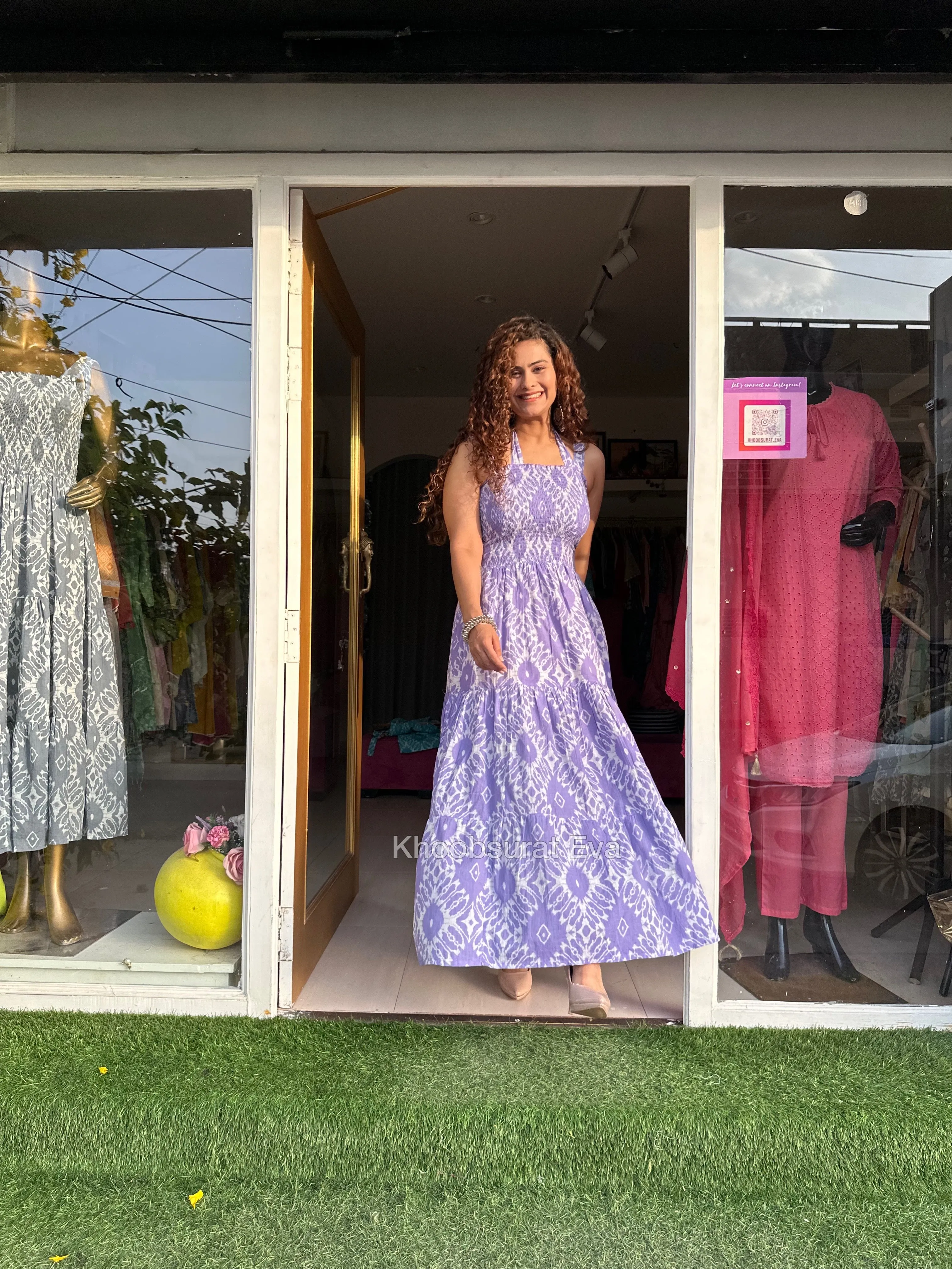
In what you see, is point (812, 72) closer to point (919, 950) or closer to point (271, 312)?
point (271, 312)

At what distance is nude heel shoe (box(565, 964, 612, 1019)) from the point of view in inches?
89.1

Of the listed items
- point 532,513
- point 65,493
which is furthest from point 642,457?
point 65,493

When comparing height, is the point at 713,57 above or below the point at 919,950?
above

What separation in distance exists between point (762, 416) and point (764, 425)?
2cm

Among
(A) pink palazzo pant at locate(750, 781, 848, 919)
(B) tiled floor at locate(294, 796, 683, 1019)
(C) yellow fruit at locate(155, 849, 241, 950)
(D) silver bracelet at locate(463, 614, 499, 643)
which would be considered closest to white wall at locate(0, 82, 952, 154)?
(D) silver bracelet at locate(463, 614, 499, 643)

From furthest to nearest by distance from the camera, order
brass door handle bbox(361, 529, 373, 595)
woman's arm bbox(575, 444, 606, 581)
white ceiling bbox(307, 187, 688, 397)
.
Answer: white ceiling bbox(307, 187, 688, 397) < brass door handle bbox(361, 529, 373, 595) < woman's arm bbox(575, 444, 606, 581)

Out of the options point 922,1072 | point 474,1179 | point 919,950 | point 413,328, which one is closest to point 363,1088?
point 474,1179

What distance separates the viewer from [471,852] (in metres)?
2.32

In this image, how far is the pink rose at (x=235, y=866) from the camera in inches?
95.8

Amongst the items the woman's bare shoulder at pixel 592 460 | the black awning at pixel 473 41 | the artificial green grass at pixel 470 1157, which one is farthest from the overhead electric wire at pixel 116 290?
the artificial green grass at pixel 470 1157

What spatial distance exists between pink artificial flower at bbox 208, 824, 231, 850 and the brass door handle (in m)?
1.03

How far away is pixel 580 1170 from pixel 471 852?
0.76 metres

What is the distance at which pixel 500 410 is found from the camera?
7.89 ft

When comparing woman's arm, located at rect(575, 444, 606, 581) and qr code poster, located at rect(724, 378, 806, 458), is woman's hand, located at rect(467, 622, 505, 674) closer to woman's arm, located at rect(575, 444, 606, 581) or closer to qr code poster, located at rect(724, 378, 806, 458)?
woman's arm, located at rect(575, 444, 606, 581)
